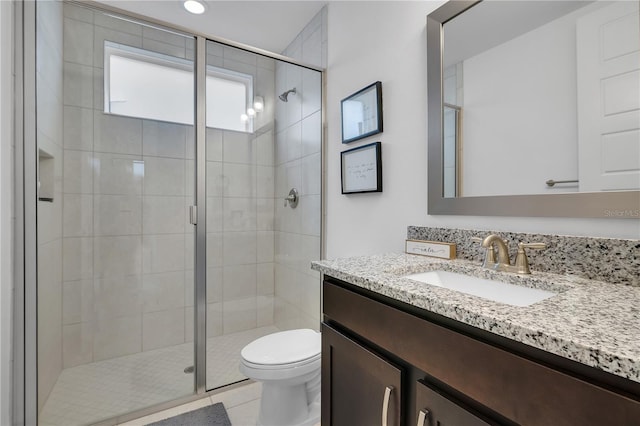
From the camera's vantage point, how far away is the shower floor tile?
1.54 m

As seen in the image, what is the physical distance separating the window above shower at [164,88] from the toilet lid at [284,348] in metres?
1.27

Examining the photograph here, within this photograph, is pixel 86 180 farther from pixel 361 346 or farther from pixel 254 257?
pixel 361 346

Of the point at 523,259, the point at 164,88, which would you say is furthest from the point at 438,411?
the point at 164,88

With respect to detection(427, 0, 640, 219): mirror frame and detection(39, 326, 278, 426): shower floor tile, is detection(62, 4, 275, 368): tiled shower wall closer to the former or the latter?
detection(39, 326, 278, 426): shower floor tile

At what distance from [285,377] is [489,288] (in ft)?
3.08

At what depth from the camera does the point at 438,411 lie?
62 cm

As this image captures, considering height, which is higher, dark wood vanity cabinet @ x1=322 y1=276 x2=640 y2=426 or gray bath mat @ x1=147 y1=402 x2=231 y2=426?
dark wood vanity cabinet @ x1=322 y1=276 x2=640 y2=426

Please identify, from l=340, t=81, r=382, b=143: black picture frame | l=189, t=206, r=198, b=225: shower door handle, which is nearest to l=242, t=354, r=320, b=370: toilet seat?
Result: l=189, t=206, r=198, b=225: shower door handle

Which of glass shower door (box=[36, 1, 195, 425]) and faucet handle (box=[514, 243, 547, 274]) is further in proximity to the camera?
glass shower door (box=[36, 1, 195, 425])

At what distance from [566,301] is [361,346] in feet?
1.60

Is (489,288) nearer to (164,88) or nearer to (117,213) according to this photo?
(117,213)

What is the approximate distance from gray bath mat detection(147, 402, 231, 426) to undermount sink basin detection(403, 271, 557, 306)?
1277mm

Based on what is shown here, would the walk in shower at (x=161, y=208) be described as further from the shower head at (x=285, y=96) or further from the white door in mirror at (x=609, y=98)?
the white door in mirror at (x=609, y=98)

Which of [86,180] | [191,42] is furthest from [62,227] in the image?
[191,42]
